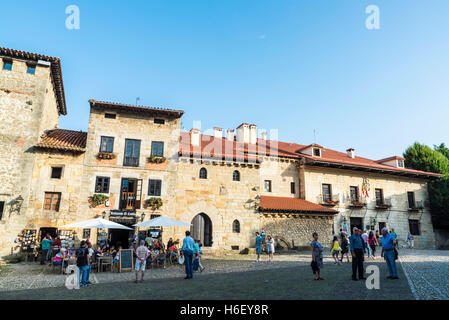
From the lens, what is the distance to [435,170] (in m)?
32.0

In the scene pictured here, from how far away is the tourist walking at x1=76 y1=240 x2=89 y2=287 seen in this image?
9633mm

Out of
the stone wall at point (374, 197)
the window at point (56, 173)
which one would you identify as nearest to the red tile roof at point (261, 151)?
the stone wall at point (374, 197)

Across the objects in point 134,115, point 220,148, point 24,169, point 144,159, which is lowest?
point 24,169

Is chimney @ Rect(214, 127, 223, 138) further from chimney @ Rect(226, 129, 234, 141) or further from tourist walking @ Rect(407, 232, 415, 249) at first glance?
tourist walking @ Rect(407, 232, 415, 249)

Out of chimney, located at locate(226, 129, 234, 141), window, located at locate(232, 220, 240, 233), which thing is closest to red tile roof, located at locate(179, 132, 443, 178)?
chimney, located at locate(226, 129, 234, 141)

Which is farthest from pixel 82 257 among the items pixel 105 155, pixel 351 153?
pixel 351 153

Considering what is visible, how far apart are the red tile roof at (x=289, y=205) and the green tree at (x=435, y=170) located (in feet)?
46.5

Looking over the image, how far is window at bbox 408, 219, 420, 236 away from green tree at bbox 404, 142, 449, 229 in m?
2.74

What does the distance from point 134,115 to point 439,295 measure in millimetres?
19414

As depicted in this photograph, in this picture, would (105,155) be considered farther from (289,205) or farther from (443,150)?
(443,150)

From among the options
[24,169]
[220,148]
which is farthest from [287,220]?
[24,169]
